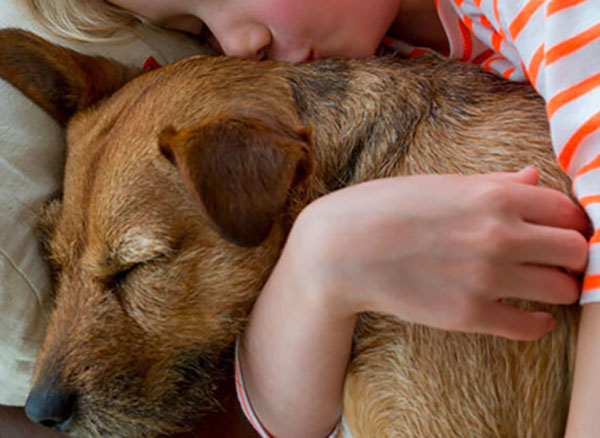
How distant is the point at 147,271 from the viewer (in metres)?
1.24

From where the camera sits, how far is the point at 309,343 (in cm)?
115

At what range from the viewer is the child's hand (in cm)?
97

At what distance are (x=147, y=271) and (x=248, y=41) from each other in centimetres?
66

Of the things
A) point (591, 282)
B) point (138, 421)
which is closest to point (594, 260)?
point (591, 282)

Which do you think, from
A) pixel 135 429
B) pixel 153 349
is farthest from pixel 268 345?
pixel 135 429

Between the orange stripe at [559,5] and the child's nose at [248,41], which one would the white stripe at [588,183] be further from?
the child's nose at [248,41]

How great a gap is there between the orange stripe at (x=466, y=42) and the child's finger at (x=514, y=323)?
0.83 meters

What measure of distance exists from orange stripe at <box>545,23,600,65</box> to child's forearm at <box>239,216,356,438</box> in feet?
2.07

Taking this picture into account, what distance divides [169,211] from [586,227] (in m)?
0.81

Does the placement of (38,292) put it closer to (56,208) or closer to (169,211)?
(56,208)

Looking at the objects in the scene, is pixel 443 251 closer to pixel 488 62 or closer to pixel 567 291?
pixel 567 291

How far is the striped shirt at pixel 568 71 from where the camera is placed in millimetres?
1025

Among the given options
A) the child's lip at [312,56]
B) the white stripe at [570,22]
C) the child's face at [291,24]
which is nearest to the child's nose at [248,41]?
the child's face at [291,24]

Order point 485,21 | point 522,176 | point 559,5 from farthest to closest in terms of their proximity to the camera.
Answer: point 485,21, point 559,5, point 522,176
